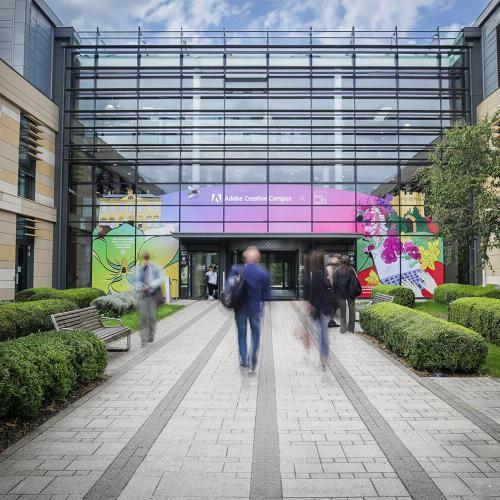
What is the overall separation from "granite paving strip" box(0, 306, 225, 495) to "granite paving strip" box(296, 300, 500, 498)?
9.03ft

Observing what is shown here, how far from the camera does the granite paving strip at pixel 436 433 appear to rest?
12.6 ft

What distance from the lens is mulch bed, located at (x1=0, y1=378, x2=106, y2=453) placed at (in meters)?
4.79

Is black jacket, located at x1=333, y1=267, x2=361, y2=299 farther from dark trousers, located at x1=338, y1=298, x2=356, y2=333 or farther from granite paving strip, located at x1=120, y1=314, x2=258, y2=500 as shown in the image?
granite paving strip, located at x1=120, y1=314, x2=258, y2=500

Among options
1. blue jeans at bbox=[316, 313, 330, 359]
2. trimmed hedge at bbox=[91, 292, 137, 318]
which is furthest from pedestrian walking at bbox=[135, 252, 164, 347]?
trimmed hedge at bbox=[91, 292, 137, 318]

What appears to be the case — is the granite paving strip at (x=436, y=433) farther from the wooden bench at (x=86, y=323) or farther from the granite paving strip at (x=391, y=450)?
the wooden bench at (x=86, y=323)

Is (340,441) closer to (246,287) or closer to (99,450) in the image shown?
(99,450)

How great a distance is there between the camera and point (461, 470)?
13.2 feet

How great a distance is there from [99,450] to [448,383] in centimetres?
508

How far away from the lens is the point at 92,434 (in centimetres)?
497

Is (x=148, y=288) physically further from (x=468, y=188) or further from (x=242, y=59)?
(x=242, y=59)

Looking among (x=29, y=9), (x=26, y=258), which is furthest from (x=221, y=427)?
(x=29, y=9)

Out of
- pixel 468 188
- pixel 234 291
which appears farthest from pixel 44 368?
pixel 468 188

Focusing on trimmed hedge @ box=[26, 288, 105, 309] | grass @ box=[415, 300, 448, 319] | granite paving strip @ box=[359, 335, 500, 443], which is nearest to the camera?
granite paving strip @ box=[359, 335, 500, 443]

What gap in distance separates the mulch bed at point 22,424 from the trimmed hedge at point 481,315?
348 inches
